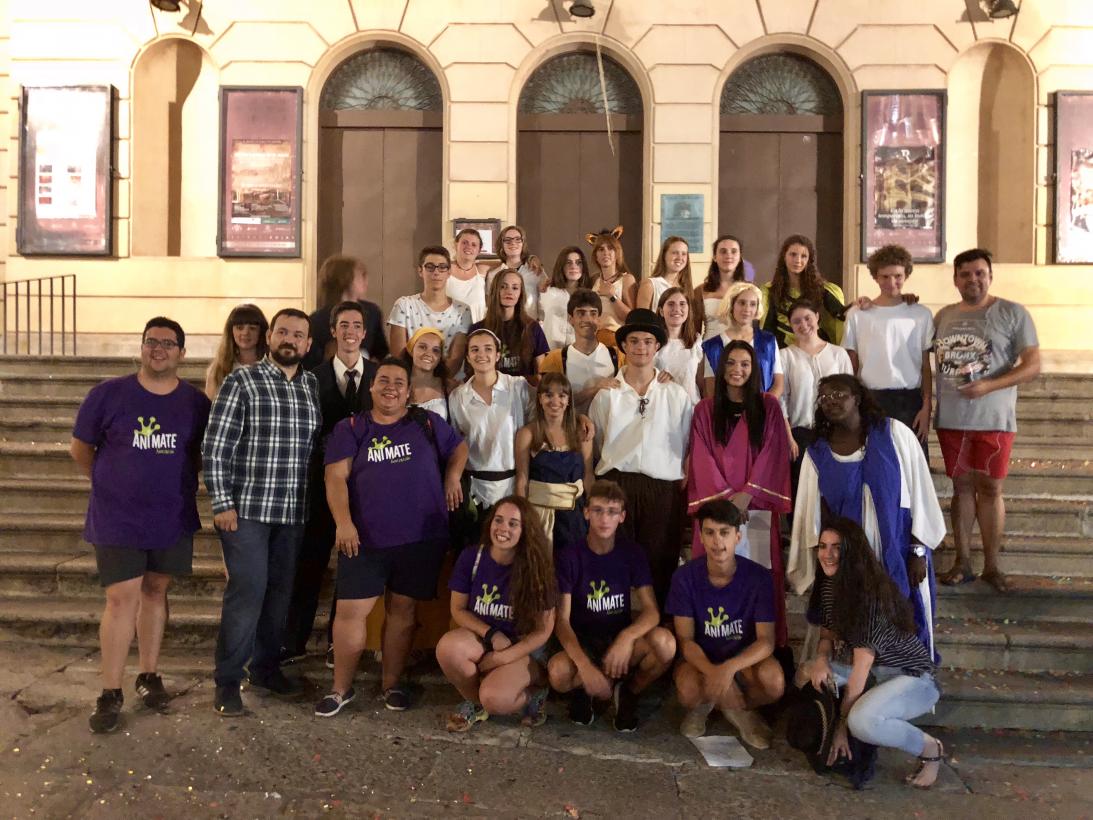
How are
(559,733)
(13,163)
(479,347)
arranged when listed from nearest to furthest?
(559,733)
(479,347)
(13,163)

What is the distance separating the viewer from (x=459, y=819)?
365 centimetres

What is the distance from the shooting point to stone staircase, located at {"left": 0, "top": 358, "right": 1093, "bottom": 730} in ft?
16.0

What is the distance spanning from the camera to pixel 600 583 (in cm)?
470

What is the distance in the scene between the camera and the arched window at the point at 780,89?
37.1 feet

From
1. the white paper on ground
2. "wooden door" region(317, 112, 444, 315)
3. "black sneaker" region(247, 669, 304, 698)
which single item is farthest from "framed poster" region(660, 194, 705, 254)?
"black sneaker" region(247, 669, 304, 698)

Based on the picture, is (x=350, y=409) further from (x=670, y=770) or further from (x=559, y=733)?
(x=670, y=770)

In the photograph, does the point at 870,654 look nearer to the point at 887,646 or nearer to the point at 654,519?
the point at 887,646

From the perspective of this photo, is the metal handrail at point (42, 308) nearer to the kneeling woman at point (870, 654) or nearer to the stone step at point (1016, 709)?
the kneeling woman at point (870, 654)

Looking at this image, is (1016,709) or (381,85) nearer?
(1016,709)

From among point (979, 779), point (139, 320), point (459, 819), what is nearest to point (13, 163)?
point (139, 320)

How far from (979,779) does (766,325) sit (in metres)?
3.12

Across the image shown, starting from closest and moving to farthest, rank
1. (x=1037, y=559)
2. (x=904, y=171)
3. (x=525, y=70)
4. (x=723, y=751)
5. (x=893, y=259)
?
1. (x=723, y=751)
2. (x=893, y=259)
3. (x=1037, y=559)
4. (x=904, y=171)
5. (x=525, y=70)

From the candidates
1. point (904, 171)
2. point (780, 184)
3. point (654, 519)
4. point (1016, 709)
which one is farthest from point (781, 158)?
point (1016, 709)

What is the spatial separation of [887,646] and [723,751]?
0.93 m
